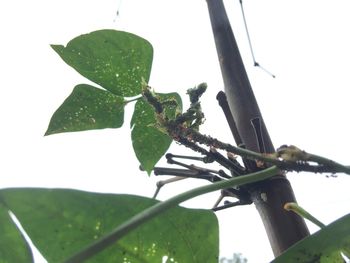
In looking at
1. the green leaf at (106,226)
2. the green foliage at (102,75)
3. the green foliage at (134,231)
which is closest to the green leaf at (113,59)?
the green foliage at (102,75)

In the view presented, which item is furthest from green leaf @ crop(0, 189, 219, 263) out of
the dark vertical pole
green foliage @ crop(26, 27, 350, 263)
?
the dark vertical pole

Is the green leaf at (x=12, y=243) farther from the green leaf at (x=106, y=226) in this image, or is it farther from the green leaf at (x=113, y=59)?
the green leaf at (x=113, y=59)

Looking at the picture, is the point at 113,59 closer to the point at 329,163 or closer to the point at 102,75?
the point at 102,75

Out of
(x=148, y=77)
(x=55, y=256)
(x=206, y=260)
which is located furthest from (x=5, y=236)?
(x=148, y=77)

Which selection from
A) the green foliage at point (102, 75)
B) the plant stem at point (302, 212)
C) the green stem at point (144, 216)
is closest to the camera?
the green stem at point (144, 216)

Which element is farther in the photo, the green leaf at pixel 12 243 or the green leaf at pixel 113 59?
the green leaf at pixel 113 59

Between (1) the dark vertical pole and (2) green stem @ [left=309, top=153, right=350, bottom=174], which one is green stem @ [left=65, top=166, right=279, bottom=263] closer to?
(2) green stem @ [left=309, top=153, right=350, bottom=174]
